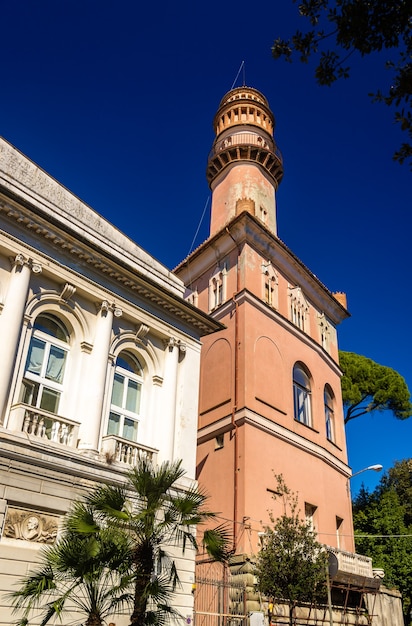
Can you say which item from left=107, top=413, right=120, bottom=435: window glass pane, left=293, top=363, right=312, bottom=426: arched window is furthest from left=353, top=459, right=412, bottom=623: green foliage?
left=107, top=413, right=120, bottom=435: window glass pane

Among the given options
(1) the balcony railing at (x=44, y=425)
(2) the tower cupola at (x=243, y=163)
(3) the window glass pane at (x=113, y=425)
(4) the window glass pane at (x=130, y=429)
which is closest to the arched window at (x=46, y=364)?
(1) the balcony railing at (x=44, y=425)

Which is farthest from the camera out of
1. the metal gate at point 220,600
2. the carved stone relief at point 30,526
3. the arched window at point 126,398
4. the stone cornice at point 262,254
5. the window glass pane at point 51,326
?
the stone cornice at point 262,254

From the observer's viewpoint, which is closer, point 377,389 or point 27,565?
point 27,565

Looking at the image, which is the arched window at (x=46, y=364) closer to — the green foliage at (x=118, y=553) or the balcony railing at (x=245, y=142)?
the green foliage at (x=118, y=553)

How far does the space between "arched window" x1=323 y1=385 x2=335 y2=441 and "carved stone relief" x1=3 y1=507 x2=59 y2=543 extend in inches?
589

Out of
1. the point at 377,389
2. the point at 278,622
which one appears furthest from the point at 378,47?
the point at 377,389

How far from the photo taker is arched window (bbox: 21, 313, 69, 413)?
44.7 ft

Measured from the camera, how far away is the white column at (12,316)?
12.5m

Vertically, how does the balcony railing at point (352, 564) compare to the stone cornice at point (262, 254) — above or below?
below

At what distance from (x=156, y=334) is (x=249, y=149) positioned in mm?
14315

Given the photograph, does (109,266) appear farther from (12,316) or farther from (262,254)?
(262,254)

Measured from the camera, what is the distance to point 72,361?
48.5 feet

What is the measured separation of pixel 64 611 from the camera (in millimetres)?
11461

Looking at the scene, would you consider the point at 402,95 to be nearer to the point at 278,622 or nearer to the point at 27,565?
the point at 27,565
